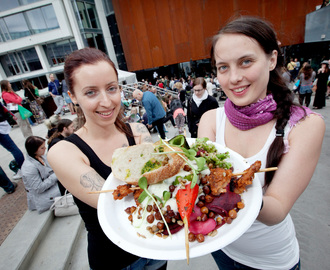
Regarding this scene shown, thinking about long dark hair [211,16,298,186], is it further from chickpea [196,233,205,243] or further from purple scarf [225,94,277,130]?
chickpea [196,233,205,243]

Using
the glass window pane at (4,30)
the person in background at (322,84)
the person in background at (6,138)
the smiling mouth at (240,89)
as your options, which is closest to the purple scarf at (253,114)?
the smiling mouth at (240,89)

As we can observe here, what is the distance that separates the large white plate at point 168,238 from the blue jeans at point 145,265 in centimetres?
82

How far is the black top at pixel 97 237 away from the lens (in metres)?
1.38

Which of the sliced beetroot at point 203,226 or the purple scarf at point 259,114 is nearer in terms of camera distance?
the sliced beetroot at point 203,226

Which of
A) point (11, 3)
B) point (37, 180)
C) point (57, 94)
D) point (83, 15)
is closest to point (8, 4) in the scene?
point (11, 3)

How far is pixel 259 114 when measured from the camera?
1.27m

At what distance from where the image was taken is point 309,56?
51.6 feet

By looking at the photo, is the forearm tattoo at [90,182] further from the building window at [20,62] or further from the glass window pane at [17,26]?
the glass window pane at [17,26]

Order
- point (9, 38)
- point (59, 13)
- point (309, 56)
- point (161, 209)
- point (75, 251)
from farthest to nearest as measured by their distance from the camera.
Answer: point (9, 38)
point (59, 13)
point (309, 56)
point (75, 251)
point (161, 209)

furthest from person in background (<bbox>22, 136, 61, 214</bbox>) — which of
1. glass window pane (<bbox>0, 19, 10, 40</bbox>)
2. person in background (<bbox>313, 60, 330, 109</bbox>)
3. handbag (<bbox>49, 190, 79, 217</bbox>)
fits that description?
glass window pane (<bbox>0, 19, 10, 40</bbox>)

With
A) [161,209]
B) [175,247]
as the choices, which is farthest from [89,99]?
[175,247]

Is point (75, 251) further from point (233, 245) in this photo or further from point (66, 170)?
point (233, 245)

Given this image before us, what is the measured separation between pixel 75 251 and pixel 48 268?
0.43 meters

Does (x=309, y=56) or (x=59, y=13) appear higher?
(x=59, y=13)
